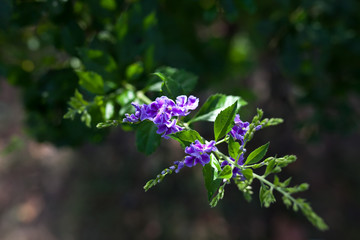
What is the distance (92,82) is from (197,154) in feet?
1.90

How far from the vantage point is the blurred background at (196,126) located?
5.33 feet

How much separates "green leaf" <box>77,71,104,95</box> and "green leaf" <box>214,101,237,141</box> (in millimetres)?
520

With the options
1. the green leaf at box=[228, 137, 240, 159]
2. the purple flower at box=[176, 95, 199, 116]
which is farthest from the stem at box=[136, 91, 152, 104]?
the green leaf at box=[228, 137, 240, 159]

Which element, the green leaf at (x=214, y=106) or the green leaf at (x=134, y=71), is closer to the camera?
the green leaf at (x=214, y=106)

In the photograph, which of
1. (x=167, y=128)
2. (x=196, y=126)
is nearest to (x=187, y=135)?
(x=167, y=128)

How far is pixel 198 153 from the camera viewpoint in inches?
38.6

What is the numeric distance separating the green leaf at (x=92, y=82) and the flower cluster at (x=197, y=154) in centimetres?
53

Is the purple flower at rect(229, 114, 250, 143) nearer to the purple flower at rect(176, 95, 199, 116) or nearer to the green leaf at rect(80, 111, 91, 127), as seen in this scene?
the purple flower at rect(176, 95, 199, 116)

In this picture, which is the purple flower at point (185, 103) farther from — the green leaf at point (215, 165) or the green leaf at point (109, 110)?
the green leaf at point (109, 110)

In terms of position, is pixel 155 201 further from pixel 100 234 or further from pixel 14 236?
pixel 14 236

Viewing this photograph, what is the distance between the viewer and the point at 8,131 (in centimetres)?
416

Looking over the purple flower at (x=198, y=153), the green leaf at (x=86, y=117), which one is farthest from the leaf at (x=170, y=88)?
the green leaf at (x=86, y=117)

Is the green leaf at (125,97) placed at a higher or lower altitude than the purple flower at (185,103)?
lower

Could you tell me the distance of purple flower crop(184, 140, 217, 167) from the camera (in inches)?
38.4
